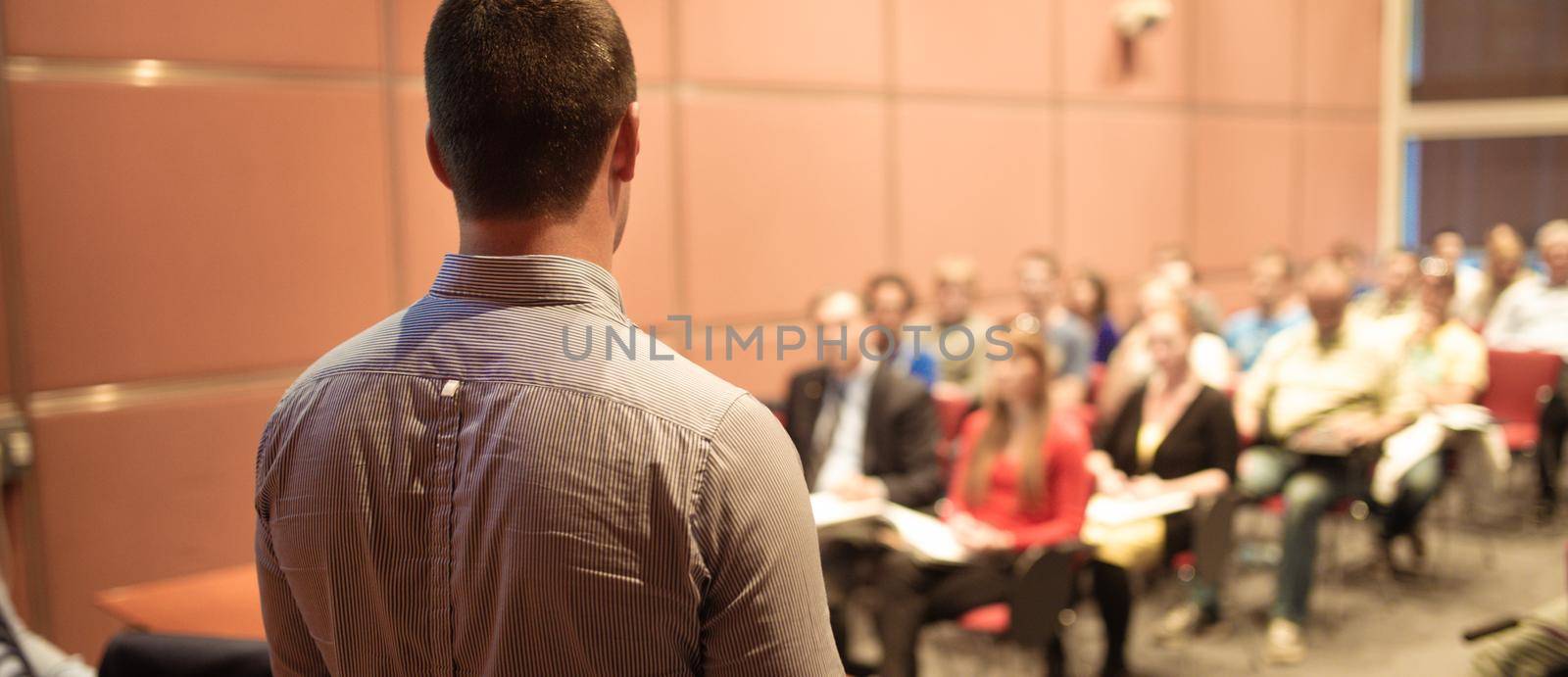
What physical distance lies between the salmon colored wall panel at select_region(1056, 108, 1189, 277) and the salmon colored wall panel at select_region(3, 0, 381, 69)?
4.64m

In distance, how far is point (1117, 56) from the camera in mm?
7785

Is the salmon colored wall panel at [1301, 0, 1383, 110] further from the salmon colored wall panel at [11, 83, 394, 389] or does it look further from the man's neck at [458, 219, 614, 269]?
the man's neck at [458, 219, 614, 269]

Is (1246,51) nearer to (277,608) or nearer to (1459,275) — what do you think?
(1459,275)

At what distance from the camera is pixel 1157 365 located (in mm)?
4793

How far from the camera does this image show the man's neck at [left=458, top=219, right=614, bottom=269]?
3.17ft

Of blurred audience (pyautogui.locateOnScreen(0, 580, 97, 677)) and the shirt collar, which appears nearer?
the shirt collar

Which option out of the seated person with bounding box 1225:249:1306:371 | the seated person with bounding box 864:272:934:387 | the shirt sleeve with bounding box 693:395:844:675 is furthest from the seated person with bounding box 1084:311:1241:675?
the shirt sleeve with bounding box 693:395:844:675

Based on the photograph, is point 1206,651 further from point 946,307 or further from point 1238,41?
point 1238,41

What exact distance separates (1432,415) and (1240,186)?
4.14m

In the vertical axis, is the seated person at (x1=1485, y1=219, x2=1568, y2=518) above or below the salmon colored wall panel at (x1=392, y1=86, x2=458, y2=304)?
below

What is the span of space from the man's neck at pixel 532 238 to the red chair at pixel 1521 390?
6.17 m

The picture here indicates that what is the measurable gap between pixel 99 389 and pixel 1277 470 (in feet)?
14.5

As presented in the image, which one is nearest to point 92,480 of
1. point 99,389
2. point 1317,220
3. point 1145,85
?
point 99,389

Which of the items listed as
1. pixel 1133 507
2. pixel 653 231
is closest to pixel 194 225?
pixel 653 231
